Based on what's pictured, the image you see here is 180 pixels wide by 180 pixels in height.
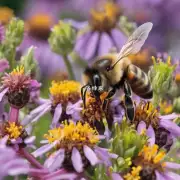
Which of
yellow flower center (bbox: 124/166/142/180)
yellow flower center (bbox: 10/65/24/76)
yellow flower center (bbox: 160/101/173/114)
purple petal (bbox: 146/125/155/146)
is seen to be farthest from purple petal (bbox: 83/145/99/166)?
yellow flower center (bbox: 160/101/173/114)

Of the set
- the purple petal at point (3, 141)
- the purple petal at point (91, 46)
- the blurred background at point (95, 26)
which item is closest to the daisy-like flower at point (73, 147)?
the purple petal at point (3, 141)

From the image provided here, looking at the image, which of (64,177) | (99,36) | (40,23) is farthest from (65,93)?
(40,23)

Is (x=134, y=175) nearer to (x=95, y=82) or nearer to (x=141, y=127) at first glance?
(x=141, y=127)

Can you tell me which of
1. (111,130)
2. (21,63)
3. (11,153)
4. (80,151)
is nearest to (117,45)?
(21,63)

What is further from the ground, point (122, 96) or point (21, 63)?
point (21, 63)

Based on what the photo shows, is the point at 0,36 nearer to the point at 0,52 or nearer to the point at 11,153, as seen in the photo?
the point at 0,52
